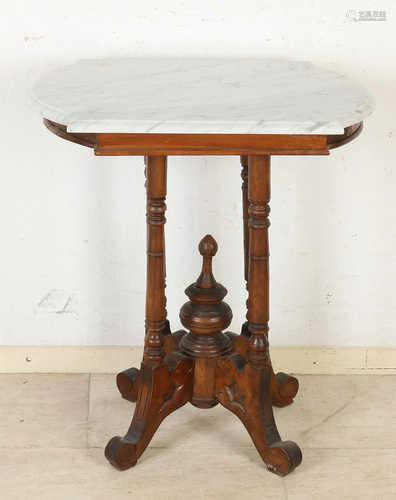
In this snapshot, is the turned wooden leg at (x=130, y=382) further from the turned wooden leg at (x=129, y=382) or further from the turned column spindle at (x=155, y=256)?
the turned column spindle at (x=155, y=256)

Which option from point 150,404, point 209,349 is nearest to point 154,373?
point 150,404

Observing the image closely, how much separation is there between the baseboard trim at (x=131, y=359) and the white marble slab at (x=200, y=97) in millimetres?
959

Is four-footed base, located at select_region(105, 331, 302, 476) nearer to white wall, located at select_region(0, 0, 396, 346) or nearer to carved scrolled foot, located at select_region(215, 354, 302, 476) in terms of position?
carved scrolled foot, located at select_region(215, 354, 302, 476)

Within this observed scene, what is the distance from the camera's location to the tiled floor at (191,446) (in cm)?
239

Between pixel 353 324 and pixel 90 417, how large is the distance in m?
0.92

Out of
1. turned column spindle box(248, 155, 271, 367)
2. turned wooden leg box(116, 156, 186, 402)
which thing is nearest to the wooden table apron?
turned column spindle box(248, 155, 271, 367)

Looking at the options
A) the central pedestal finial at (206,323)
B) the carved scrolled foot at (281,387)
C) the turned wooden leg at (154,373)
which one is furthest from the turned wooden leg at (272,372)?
the turned wooden leg at (154,373)

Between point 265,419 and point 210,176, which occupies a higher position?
point 210,176

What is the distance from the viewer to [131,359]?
301 cm

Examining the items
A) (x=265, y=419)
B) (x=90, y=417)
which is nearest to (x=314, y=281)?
(x=265, y=419)

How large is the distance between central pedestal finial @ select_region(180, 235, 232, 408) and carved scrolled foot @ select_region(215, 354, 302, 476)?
0.15 ft

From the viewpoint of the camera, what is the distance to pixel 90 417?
8.95 ft

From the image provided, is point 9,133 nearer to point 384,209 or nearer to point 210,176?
point 210,176

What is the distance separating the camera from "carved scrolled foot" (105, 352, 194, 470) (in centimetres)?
245
